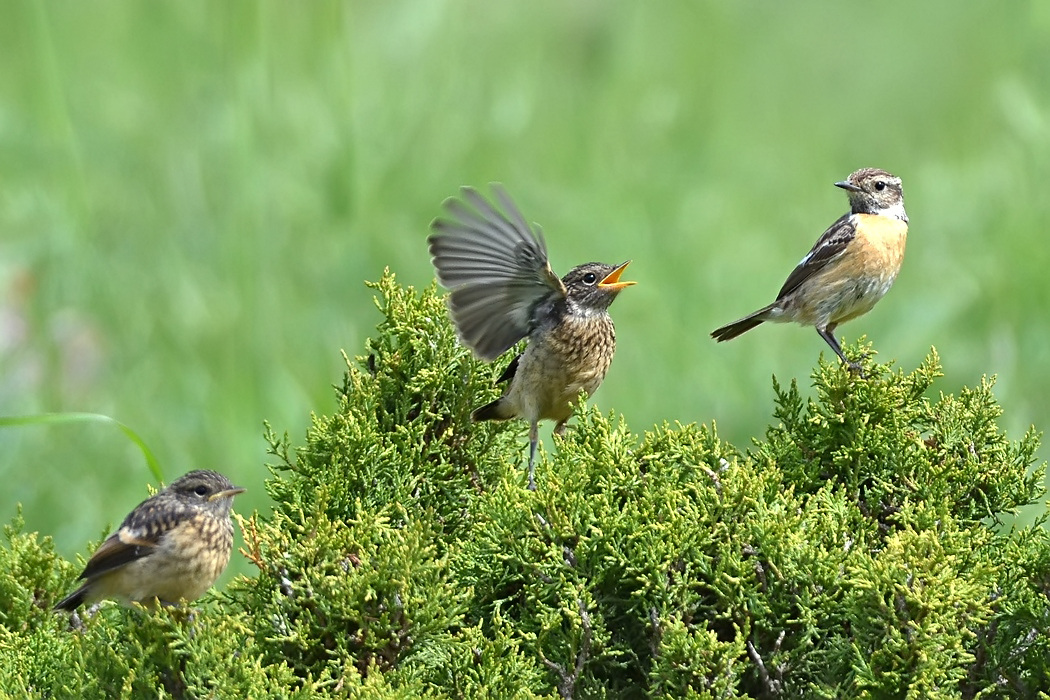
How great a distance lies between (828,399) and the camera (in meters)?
3.95

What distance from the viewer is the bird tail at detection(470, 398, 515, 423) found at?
14.1 feet

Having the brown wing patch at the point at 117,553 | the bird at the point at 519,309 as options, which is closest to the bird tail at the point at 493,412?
the bird at the point at 519,309

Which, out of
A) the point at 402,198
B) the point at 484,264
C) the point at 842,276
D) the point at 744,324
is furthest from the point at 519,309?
the point at 402,198

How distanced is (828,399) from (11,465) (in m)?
4.60

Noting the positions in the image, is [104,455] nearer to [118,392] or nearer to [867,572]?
[118,392]

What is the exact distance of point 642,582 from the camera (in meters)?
3.54

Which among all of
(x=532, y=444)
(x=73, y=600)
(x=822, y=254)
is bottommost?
(x=73, y=600)

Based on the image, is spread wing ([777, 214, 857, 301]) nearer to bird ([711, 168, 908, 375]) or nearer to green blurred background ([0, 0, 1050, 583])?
bird ([711, 168, 908, 375])

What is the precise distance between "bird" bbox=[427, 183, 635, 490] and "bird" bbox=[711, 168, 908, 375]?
452 millimetres

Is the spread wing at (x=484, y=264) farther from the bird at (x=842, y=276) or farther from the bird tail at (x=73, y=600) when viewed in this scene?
the bird tail at (x=73, y=600)

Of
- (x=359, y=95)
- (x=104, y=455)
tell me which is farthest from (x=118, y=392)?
(x=359, y=95)

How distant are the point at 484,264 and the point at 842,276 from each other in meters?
1.39

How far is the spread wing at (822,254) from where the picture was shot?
5.27 meters

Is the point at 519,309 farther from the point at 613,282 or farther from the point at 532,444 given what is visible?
the point at 613,282
